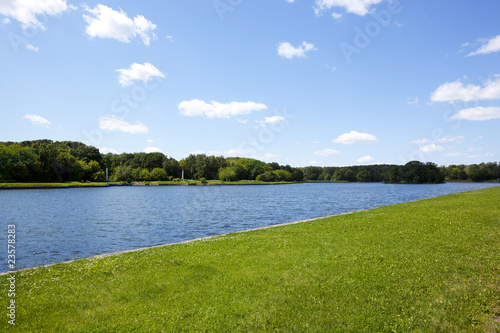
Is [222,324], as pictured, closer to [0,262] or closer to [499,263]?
[499,263]

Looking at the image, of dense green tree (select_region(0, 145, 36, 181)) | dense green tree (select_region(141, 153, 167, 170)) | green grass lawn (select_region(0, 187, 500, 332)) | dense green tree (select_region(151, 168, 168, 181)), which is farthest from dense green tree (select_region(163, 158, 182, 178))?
green grass lawn (select_region(0, 187, 500, 332))

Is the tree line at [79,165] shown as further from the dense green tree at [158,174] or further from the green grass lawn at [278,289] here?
the green grass lawn at [278,289]

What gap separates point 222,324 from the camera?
7090 millimetres

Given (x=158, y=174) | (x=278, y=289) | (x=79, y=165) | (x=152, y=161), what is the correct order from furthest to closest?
(x=152, y=161), (x=158, y=174), (x=79, y=165), (x=278, y=289)

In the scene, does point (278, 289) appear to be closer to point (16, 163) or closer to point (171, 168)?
point (16, 163)

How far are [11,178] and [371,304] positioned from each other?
465 ft

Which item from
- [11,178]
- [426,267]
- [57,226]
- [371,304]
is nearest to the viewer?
[371,304]

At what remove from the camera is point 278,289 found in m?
8.83

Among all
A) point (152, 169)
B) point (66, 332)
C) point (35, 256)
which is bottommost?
point (35, 256)

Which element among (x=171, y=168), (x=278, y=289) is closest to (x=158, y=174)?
(x=171, y=168)

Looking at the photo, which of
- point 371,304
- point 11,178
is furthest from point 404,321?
point 11,178

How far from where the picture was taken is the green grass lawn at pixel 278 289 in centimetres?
712

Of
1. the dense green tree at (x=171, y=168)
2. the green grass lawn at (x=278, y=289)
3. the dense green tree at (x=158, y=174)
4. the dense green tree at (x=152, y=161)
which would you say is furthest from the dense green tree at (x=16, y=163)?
the green grass lawn at (x=278, y=289)

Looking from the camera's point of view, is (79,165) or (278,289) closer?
(278,289)
